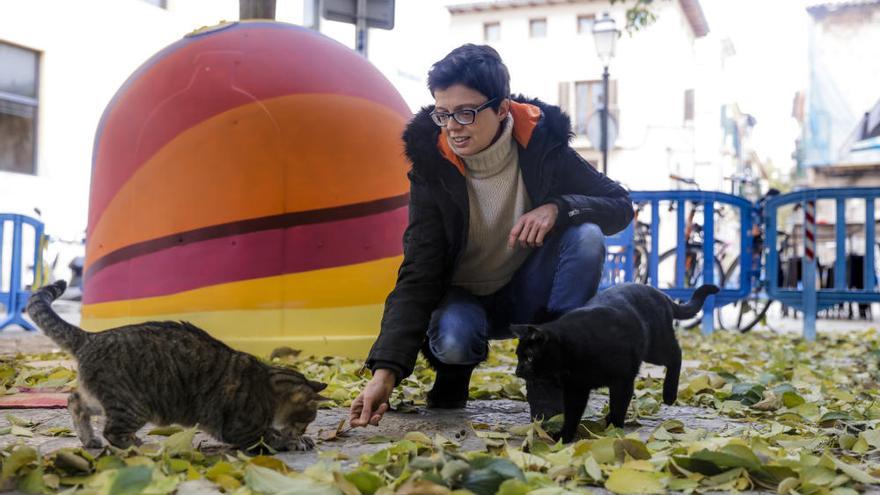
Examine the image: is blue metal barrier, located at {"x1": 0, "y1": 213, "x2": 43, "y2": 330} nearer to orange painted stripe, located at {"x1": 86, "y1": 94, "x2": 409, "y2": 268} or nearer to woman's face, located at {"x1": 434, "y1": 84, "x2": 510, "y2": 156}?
orange painted stripe, located at {"x1": 86, "y1": 94, "x2": 409, "y2": 268}

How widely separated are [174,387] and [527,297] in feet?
4.43

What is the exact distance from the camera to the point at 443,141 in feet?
10.6

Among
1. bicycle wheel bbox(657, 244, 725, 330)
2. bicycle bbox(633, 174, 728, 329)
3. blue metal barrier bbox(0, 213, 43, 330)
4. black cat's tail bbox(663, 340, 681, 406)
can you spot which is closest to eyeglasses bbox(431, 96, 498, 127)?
black cat's tail bbox(663, 340, 681, 406)

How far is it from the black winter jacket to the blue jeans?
7 centimetres

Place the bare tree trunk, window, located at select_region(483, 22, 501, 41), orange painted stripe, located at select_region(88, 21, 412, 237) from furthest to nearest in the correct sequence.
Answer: window, located at select_region(483, 22, 501, 41), the bare tree trunk, orange painted stripe, located at select_region(88, 21, 412, 237)

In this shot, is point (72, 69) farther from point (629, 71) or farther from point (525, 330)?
point (629, 71)

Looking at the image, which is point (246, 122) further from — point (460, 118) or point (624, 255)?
point (624, 255)

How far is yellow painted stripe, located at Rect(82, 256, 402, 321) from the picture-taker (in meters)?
4.59

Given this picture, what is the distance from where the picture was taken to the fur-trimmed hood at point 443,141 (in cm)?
323

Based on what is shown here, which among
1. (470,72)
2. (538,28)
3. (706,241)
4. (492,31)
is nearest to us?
(470,72)

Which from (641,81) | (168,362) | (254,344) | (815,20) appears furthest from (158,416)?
(641,81)

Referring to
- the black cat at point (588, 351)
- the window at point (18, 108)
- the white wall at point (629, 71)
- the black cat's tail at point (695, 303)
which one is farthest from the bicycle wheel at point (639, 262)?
the white wall at point (629, 71)

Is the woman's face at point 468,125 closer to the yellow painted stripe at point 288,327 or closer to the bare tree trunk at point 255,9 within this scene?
the yellow painted stripe at point 288,327

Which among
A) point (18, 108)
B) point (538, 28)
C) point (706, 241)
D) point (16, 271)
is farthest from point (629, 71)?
point (16, 271)
